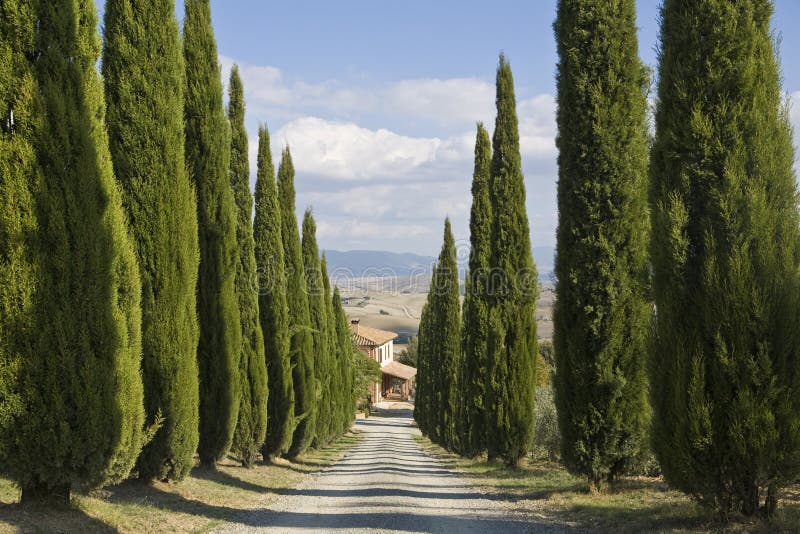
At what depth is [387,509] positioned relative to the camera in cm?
1002

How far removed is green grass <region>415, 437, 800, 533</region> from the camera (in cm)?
668

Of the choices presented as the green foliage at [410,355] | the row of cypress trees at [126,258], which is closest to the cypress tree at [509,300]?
the row of cypress trees at [126,258]

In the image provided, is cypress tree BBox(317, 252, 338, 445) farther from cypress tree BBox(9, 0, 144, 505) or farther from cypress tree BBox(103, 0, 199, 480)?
cypress tree BBox(9, 0, 144, 505)

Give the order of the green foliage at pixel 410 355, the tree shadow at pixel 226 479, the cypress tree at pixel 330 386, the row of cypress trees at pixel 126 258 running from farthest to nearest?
the green foliage at pixel 410 355
the cypress tree at pixel 330 386
the tree shadow at pixel 226 479
the row of cypress trees at pixel 126 258

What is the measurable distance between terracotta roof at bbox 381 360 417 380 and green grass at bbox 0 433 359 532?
199 feet

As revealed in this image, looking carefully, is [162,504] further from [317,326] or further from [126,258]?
[317,326]

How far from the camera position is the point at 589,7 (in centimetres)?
1130

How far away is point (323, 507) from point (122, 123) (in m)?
6.93

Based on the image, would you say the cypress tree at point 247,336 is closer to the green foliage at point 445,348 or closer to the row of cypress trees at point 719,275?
the row of cypress trees at point 719,275

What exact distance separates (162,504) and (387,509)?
11.0 ft

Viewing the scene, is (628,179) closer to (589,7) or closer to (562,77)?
(562,77)

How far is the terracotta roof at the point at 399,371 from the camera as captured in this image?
76.9 metres

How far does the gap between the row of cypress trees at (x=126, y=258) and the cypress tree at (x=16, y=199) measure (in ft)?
0.05

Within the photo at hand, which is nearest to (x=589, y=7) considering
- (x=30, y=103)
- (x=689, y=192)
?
(x=689, y=192)
